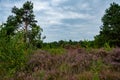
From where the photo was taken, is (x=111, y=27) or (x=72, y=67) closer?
(x=72, y=67)

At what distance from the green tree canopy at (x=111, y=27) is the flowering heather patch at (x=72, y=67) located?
33.3 meters

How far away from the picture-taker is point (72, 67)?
12086 mm

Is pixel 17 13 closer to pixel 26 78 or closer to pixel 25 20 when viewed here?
pixel 25 20

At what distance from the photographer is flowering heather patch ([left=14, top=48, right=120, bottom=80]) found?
34.6ft

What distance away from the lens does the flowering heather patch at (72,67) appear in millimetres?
10547

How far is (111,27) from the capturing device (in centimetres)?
4956

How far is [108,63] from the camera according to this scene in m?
12.3

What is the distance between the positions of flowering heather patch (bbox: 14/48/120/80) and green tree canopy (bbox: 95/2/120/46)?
3330cm

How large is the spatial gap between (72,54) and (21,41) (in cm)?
343

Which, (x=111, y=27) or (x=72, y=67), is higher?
(x=111, y=27)

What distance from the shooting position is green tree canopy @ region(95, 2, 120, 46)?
156ft

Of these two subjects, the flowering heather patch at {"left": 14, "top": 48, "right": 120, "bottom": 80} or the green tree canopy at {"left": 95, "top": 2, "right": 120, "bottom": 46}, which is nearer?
the flowering heather patch at {"left": 14, "top": 48, "right": 120, "bottom": 80}

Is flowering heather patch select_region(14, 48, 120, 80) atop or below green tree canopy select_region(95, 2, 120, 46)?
below

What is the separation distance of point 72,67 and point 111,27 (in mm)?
38267
